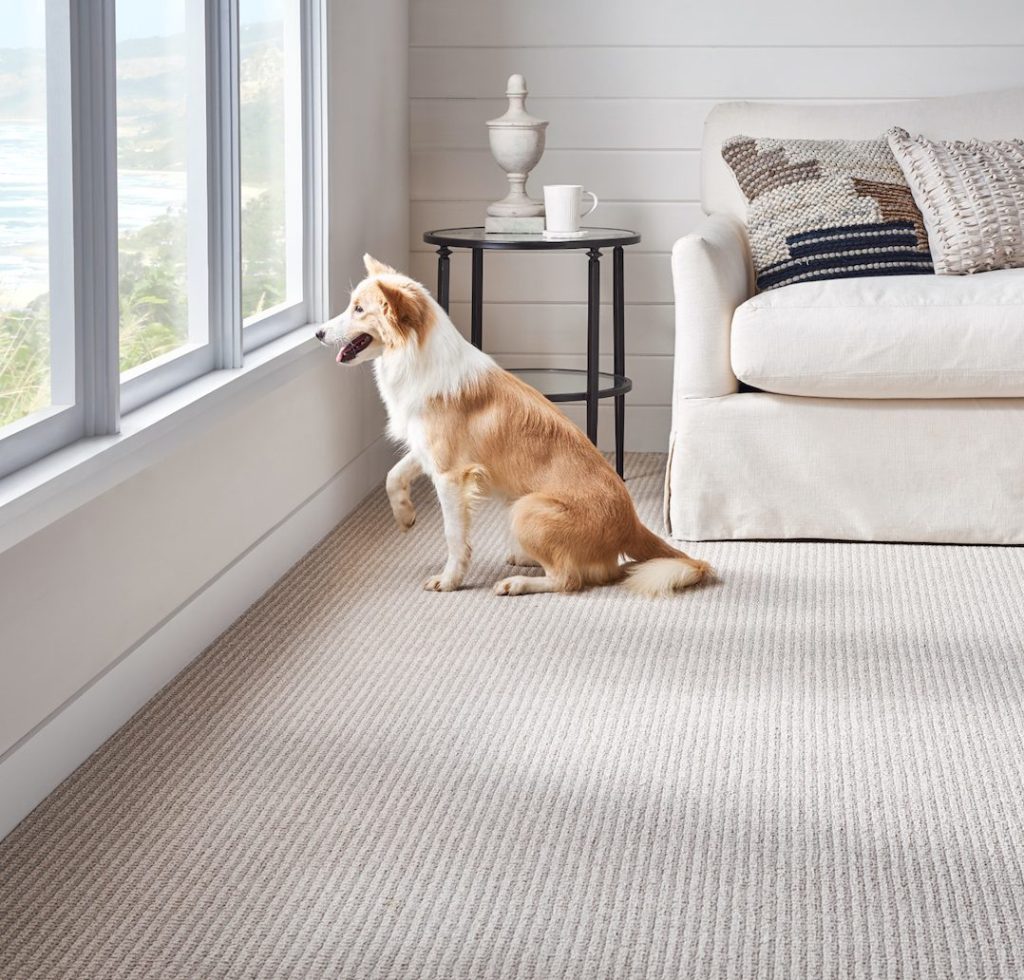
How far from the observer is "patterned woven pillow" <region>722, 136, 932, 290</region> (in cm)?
319

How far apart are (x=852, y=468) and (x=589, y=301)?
0.84 meters

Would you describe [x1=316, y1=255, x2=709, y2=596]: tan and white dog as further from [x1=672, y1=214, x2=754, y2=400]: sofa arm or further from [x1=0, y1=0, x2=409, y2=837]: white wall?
[x1=672, y1=214, x2=754, y2=400]: sofa arm

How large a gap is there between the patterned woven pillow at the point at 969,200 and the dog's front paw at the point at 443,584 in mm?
1329

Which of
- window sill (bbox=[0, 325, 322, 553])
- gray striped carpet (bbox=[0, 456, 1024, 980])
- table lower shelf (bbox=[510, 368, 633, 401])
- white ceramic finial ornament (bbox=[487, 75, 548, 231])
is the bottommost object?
gray striped carpet (bbox=[0, 456, 1024, 980])

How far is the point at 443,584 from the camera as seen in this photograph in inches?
107

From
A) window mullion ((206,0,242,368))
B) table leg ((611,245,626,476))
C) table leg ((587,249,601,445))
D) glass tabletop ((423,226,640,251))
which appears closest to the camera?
window mullion ((206,0,242,368))

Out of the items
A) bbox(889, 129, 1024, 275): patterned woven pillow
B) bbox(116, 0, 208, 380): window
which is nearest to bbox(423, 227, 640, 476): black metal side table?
bbox(889, 129, 1024, 275): patterned woven pillow

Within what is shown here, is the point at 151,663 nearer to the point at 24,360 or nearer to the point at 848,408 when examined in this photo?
the point at 24,360

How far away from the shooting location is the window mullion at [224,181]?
249 centimetres

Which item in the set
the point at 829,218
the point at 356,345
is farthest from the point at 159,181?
the point at 829,218

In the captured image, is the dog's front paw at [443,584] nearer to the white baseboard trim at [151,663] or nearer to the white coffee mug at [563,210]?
the white baseboard trim at [151,663]

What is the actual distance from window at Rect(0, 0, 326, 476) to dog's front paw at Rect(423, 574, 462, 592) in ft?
1.85

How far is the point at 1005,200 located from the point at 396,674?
1.82 meters

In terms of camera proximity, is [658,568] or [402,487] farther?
[402,487]
